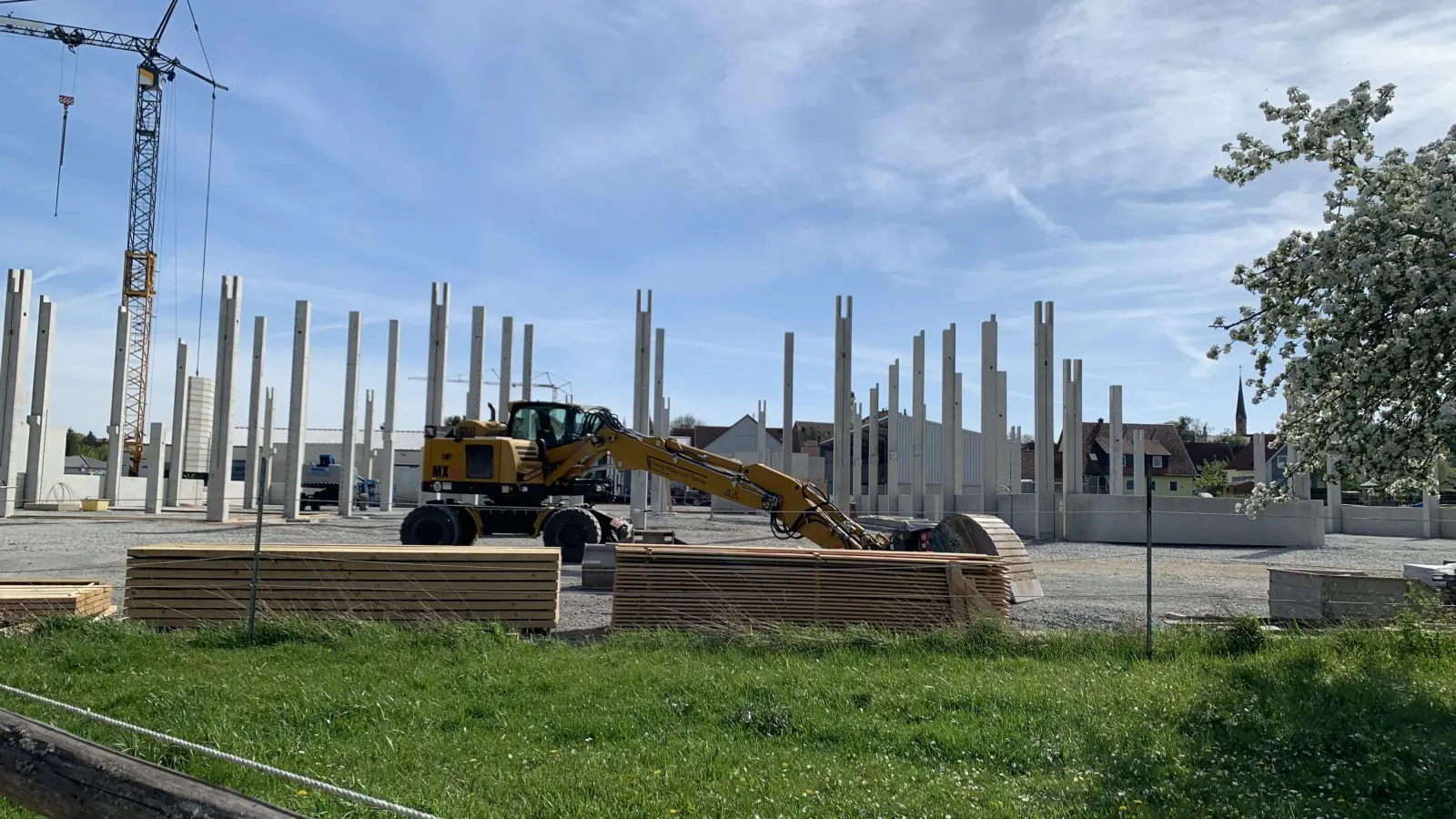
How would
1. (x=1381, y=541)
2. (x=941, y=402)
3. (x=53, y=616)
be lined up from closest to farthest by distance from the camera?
(x=53, y=616), (x=941, y=402), (x=1381, y=541)

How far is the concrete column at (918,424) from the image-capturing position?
31094 mm

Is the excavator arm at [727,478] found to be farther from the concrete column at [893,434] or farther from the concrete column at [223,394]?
the concrete column at [893,434]

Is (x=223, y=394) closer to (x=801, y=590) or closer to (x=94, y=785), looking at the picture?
(x=801, y=590)

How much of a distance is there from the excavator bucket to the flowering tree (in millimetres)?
5341

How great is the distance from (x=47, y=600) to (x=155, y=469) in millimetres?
25703

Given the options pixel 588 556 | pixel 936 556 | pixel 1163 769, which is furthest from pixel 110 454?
pixel 1163 769

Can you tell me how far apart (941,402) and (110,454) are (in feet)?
92.7

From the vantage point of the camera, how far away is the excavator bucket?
1371 centimetres

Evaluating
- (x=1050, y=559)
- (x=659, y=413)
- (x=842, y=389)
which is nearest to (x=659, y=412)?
(x=659, y=413)

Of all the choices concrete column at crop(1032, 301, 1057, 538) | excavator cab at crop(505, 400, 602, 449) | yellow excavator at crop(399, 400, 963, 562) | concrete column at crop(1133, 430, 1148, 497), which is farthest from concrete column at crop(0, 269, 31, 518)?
concrete column at crop(1133, 430, 1148, 497)

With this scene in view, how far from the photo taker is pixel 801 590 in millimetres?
10695

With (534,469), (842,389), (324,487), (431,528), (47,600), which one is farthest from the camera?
(324,487)

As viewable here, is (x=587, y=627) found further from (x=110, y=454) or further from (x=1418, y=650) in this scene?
(x=110, y=454)

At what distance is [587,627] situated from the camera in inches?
432
